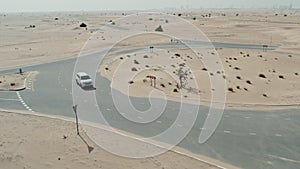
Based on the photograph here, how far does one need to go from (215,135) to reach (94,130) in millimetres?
8948

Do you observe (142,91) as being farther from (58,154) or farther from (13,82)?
(13,82)

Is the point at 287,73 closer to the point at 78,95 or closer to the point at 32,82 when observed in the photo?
the point at 78,95

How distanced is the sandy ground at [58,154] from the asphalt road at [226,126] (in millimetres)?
2753

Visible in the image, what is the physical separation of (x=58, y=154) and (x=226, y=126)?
12688mm

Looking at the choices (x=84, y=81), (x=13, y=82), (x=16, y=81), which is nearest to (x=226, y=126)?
(x=84, y=81)

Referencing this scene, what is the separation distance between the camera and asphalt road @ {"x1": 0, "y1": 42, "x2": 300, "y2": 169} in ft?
60.5

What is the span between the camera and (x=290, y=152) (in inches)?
744

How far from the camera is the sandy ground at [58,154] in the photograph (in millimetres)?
17234

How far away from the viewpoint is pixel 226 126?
75.8ft

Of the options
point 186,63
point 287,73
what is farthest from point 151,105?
point 287,73

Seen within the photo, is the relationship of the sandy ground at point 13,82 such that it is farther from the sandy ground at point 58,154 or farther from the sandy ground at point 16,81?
the sandy ground at point 58,154

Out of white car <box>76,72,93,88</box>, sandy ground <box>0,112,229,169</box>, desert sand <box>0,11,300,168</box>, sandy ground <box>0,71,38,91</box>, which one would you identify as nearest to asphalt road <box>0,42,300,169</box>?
white car <box>76,72,93,88</box>

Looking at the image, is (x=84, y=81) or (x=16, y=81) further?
(x=16, y=81)

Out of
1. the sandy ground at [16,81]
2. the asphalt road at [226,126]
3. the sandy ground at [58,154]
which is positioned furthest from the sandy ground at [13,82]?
the sandy ground at [58,154]
